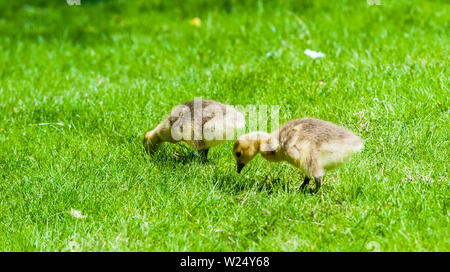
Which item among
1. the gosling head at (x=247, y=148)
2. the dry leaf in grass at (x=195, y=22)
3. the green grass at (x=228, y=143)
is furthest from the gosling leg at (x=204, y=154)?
the dry leaf in grass at (x=195, y=22)

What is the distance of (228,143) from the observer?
5832 millimetres

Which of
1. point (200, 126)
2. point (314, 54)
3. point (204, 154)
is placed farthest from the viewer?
point (314, 54)

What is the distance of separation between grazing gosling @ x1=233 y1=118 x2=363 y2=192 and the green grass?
0.22 metres

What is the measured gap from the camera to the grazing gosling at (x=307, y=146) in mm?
4523

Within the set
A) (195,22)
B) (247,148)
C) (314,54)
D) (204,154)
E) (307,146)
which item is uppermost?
(195,22)

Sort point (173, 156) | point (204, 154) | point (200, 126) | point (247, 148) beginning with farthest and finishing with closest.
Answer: point (173, 156) → point (204, 154) → point (200, 126) → point (247, 148)

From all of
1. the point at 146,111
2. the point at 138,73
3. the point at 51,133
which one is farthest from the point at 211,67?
the point at 51,133

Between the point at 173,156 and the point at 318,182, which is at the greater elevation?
the point at 318,182

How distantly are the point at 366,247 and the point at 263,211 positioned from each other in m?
0.85

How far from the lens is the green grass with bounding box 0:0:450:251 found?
4.24m

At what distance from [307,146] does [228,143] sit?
54.6 inches

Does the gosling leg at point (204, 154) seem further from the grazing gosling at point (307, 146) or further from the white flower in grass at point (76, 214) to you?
the white flower in grass at point (76, 214)

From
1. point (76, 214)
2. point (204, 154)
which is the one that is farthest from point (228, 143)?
point (76, 214)

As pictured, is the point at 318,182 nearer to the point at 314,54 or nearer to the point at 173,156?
the point at 173,156
